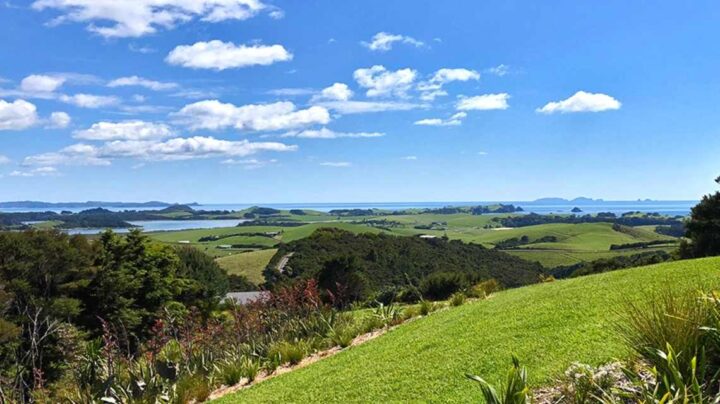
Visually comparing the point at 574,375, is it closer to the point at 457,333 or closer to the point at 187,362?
the point at 457,333

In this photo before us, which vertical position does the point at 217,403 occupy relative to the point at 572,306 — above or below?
below

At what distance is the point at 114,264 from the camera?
30.6 m

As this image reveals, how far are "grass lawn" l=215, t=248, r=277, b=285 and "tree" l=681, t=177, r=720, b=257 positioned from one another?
173 ft

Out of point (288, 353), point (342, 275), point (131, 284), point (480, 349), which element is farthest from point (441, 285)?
point (480, 349)

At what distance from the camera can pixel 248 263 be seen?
3317 inches

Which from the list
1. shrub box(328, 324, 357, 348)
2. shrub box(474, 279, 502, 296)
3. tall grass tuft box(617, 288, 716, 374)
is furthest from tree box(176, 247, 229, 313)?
tall grass tuft box(617, 288, 716, 374)

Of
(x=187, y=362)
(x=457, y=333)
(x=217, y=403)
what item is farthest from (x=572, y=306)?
(x=187, y=362)

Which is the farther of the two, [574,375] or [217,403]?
[217,403]

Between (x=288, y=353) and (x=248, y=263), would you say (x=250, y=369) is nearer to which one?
(x=288, y=353)

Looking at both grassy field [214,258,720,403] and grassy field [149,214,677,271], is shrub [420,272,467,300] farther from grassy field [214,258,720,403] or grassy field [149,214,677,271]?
grassy field [149,214,677,271]

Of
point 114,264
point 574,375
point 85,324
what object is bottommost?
point 85,324

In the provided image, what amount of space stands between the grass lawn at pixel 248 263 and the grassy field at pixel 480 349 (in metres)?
63.7

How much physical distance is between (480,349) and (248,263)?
262ft

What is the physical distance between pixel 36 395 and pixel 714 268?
40.3ft
